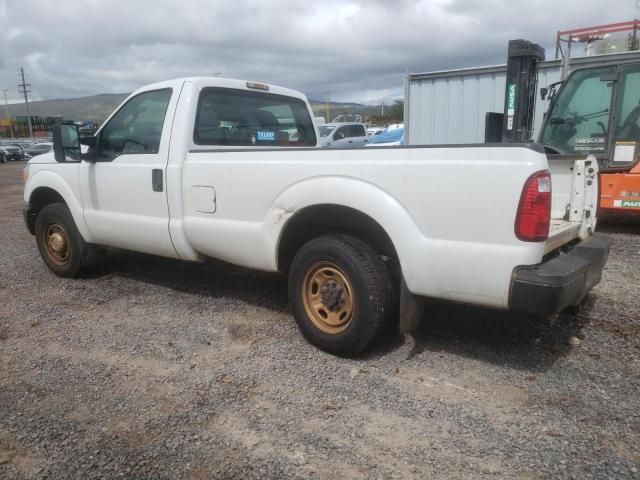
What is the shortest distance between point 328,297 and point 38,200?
160 inches

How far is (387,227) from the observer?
316 centimetres

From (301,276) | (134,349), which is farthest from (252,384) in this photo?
(134,349)

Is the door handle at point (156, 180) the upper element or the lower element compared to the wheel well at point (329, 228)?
upper

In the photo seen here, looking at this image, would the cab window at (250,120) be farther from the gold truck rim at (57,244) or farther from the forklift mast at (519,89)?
the forklift mast at (519,89)

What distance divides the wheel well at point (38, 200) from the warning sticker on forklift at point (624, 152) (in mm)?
7439

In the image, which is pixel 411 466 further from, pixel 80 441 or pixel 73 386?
pixel 73 386

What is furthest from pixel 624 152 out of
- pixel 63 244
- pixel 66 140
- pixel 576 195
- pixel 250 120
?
pixel 63 244

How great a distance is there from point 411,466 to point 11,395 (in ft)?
7.99

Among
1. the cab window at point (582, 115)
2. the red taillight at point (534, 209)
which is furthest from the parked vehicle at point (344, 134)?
the red taillight at point (534, 209)

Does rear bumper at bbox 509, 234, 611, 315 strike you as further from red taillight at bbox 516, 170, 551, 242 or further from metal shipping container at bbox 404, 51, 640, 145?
metal shipping container at bbox 404, 51, 640, 145

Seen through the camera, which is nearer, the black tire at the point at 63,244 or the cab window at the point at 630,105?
the black tire at the point at 63,244

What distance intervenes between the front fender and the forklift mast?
6.19m

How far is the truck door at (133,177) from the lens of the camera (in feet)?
14.7

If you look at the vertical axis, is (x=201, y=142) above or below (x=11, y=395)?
above
